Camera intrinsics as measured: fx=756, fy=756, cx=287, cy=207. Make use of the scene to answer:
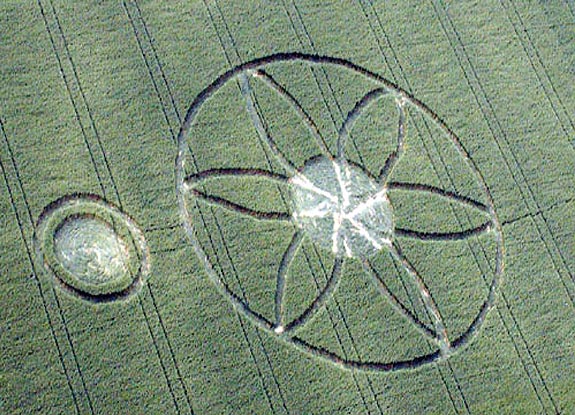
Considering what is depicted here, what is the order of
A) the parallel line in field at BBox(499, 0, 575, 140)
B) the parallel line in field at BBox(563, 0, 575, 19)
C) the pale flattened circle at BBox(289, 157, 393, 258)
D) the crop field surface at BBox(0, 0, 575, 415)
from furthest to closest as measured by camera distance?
the parallel line in field at BBox(563, 0, 575, 19), the parallel line in field at BBox(499, 0, 575, 140), the pale flattened circle at BBox(289, 157, 393, 258), the crop field surface at BBox(0, 0, 575, 415)

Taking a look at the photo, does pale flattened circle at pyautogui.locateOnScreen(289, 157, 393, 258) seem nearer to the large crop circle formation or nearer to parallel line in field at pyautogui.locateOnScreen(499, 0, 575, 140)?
the large crop circle formation

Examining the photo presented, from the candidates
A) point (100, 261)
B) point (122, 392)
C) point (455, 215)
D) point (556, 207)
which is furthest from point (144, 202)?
point (556, 207)

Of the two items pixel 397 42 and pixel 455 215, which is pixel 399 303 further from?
pixel 397 42

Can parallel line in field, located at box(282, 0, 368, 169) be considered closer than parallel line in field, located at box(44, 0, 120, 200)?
No

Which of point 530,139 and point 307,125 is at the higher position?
point 307,125

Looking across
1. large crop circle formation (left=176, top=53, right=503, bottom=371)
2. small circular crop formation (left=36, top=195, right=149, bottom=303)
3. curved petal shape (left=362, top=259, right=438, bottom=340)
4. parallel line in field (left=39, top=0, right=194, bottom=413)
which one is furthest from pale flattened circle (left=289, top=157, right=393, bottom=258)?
parallel line in field (left=39, top=0, right=194, bottom=413)

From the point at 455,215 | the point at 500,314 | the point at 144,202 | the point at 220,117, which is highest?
the point at 220,117
